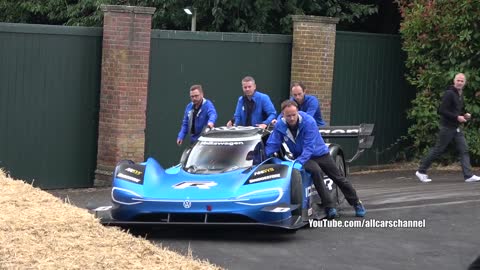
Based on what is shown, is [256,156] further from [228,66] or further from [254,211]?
[228,66]

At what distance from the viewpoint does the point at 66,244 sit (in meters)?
7.68

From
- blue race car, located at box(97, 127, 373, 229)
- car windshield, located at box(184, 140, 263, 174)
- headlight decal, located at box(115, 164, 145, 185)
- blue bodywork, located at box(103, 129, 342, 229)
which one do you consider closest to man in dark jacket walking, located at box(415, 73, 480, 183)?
blue race car, located at box(97, 127, 373, 229)

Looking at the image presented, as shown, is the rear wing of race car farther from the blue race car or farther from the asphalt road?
the blue race car

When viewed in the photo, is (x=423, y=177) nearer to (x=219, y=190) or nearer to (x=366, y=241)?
(x=366, y=241)

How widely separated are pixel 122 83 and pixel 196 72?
157 cm

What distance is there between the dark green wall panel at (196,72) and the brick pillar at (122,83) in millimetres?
382

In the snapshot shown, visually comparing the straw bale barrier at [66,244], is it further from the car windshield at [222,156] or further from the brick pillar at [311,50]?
the brick pillar at [311,50]

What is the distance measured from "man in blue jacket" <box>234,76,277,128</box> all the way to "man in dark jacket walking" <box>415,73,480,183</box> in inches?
123

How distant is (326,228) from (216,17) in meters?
8.21

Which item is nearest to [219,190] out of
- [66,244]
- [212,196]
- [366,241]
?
[212,196]

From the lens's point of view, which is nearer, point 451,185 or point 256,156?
point 256,156

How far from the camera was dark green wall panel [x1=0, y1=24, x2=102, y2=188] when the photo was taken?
1438cm

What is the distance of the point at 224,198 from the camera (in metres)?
10.0

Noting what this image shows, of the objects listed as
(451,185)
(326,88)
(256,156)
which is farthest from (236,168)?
(326,88)
